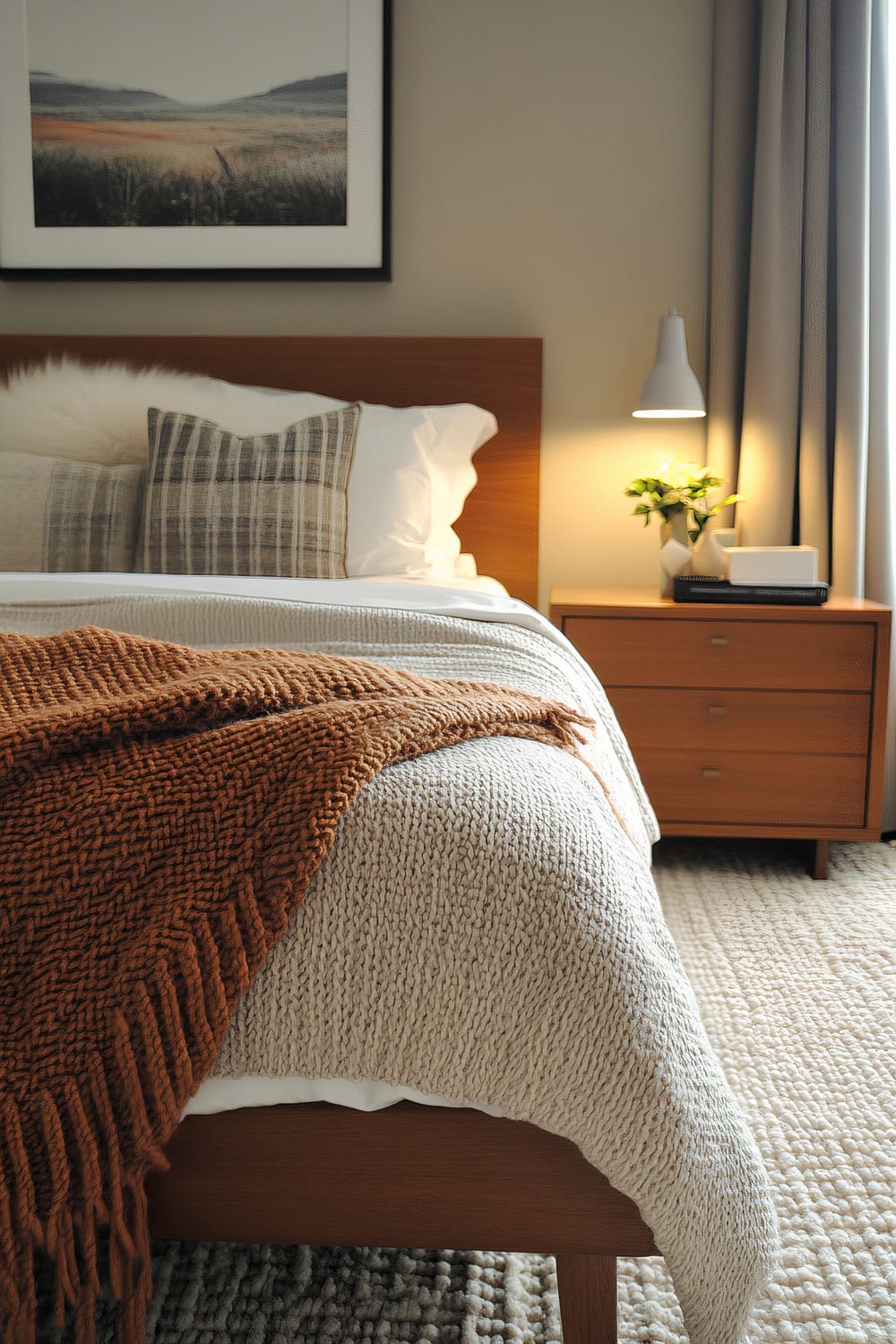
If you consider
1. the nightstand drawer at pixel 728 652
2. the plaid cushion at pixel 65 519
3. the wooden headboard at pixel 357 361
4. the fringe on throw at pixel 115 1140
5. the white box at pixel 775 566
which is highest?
the wooden headboard at pixel 357 361

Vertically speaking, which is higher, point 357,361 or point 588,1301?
point 357,361

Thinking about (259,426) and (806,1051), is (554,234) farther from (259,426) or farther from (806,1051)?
(806,1051)

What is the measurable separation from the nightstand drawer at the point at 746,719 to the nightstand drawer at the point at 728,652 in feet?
0.08

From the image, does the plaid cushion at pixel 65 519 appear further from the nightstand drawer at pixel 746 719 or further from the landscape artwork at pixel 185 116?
the nightstand drawer at pixel 746 719

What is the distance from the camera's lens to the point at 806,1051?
1.61 meters

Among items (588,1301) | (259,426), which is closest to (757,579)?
(259,426)

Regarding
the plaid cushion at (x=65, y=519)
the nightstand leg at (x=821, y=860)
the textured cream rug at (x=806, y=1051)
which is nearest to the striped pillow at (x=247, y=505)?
the plaid cushion at (x=65, y=519)

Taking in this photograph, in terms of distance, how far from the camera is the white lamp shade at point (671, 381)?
8.09 feet

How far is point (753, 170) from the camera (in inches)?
102

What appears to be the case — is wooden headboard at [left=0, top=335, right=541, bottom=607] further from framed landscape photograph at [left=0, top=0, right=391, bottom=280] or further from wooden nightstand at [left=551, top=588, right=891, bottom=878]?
wooden nightstand at [left=551, top=588, right=891, bottom=878]

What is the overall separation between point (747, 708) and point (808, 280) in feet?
3.50

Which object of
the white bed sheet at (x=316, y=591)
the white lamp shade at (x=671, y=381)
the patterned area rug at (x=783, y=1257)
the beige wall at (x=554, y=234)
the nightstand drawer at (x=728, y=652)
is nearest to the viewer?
the patterned area rug at (x=783, y=1257)

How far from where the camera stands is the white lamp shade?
2.46 m

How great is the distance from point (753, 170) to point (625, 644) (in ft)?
4.05
